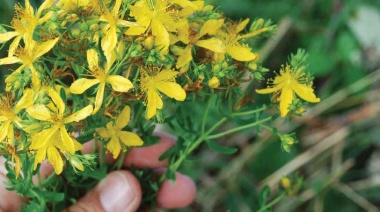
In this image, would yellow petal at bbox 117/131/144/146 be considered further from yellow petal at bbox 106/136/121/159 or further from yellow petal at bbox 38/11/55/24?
yellow petal at bbox 38/11/55/24

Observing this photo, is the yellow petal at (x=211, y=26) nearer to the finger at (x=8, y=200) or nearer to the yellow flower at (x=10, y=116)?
the yellow flower at (x=10, y=116)

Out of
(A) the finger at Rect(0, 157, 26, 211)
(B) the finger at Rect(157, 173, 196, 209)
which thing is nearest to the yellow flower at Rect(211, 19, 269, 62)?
(B) the finger at Rect(157, 173, 196, 209)

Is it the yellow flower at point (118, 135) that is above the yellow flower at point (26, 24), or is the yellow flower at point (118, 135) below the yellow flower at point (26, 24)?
below

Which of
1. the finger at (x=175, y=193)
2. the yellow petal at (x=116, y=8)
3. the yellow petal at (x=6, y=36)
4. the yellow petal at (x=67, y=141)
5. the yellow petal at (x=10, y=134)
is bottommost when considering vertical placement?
the finger at (x=175, y=193)

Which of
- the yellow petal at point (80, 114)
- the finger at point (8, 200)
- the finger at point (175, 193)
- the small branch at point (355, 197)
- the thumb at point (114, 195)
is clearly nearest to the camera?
the yellow petal at point (80, 114)

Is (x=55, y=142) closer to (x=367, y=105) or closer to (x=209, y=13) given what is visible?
(x=209, y=13)

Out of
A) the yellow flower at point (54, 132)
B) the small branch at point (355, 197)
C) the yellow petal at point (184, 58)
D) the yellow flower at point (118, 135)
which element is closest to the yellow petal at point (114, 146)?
the yellow flower at point (118, 135)
